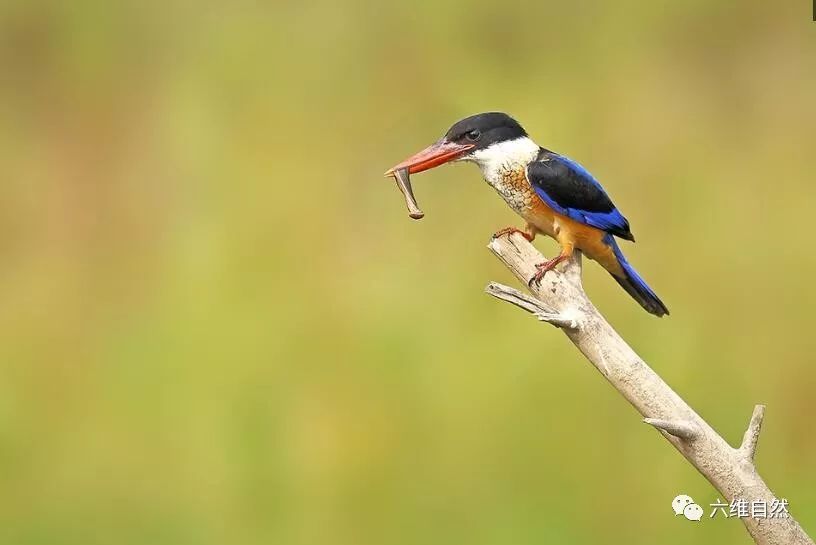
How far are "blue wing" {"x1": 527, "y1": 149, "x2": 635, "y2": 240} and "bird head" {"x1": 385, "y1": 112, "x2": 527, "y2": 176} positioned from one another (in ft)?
0.25

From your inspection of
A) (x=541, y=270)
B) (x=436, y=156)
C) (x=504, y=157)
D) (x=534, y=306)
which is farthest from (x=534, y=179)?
(x=534, y=306)

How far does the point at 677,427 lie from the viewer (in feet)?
4.64

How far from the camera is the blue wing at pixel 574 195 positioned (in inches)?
71.8

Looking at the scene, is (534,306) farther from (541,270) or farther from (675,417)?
(675,417)

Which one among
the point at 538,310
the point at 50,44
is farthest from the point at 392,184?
the point at 538,310

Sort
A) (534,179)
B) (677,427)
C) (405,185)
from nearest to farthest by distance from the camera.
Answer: (677,427)
(405,185)
(534,179)

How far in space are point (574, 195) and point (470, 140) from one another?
0.61ft

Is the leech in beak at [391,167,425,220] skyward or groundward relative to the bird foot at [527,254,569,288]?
skyward

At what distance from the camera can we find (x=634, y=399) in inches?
58.2

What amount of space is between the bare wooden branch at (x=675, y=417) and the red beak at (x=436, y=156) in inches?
13.6

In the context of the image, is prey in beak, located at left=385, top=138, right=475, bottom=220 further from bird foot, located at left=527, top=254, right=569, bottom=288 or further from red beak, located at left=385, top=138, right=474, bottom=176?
bird foot, located at left=527, top=254, right=569, bottom=288

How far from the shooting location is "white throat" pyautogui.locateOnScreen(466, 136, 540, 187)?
1.83m

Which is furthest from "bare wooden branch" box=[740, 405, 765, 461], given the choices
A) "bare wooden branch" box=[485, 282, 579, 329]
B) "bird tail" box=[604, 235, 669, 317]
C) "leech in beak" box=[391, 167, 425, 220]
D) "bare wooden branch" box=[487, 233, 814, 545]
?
"leech in beak" box=[391, 167, 425, 220]

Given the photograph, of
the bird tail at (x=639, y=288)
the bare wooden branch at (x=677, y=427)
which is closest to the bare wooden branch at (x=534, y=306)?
the bare wooden branch at (x=677, y=427)
